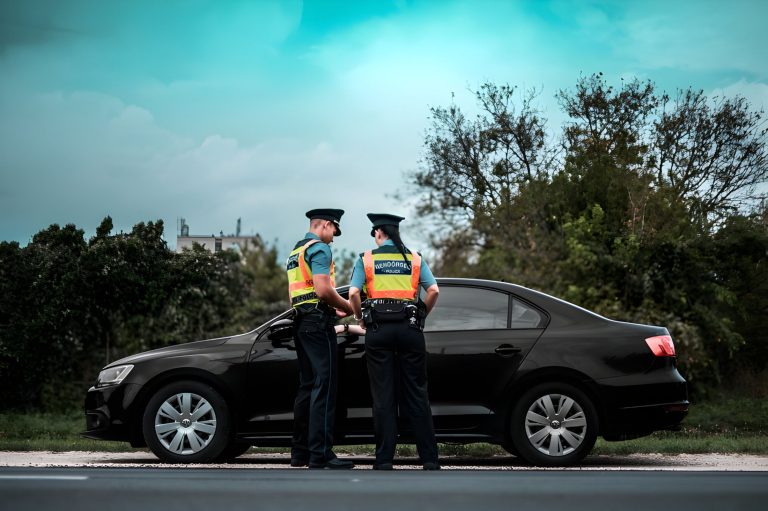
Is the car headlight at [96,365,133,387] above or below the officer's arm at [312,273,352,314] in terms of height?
below

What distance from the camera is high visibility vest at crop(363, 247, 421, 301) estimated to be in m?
8.25

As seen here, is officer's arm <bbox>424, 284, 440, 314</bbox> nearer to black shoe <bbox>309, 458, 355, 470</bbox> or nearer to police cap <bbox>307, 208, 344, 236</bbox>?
police cap <bbox>307, 208, 344, 236</bbox>

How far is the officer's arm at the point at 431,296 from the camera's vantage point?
8242mm

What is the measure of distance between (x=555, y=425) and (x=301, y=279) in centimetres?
234

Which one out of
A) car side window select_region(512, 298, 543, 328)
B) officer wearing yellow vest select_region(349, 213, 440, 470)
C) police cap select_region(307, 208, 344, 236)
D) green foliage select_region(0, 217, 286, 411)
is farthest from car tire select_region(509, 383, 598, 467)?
green foliage select_region(0, 217, 286, 411)

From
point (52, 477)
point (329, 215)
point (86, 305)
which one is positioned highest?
point (86, 305)

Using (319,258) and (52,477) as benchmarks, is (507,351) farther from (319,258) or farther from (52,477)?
(52,477)

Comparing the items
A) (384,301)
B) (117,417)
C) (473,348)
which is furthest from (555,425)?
(117,417)

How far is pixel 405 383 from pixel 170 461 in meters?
2.08

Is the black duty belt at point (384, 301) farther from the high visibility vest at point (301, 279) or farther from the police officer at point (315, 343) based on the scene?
the high visibility vest at point (301, 279)

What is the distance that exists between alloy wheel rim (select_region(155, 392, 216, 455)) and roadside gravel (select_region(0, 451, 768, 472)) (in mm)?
212

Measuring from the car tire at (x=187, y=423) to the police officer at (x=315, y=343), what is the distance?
0.65 metres

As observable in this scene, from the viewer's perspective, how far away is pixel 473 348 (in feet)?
28.4

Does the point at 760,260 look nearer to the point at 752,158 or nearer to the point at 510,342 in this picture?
the point at 510,342
